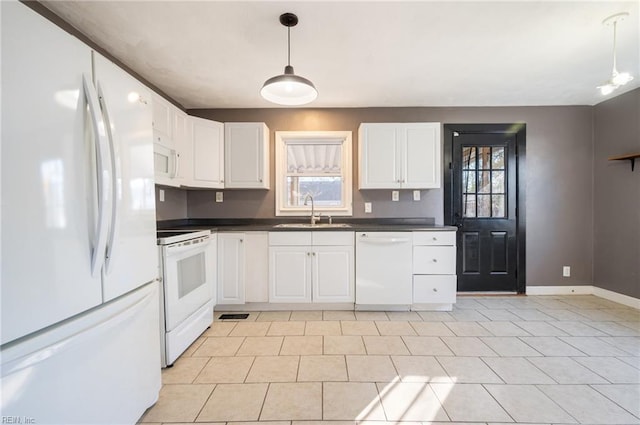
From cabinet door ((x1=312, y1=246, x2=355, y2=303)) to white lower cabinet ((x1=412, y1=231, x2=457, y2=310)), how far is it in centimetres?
70

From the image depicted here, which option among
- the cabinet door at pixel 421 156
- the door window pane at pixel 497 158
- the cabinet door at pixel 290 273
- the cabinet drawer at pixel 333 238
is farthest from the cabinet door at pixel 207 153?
the door window pane at pixel 497 158

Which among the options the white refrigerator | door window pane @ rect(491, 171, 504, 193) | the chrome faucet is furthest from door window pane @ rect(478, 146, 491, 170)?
the white refrigerator

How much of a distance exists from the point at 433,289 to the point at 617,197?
247 cm

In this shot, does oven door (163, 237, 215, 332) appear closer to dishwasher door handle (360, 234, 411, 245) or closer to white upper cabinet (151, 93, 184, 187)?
white upper cabinet (151, 93, 184, 187)

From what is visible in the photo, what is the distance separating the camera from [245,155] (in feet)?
10.4

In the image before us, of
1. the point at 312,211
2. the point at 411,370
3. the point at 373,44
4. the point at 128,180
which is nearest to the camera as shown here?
the point at 128,180

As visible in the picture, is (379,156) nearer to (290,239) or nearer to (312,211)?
(312,211)

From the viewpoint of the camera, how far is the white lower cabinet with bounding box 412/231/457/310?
2834mm

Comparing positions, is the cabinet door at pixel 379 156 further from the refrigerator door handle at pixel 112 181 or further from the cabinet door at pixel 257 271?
the refrigerator door handle at pixel 112 181

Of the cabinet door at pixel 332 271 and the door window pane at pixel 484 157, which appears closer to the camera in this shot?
the cabinet door at pixel 332 271

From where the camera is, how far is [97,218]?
1042 mm

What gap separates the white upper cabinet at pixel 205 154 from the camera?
291 centimetres

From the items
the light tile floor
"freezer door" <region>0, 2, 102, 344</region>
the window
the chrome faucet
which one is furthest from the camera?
the window

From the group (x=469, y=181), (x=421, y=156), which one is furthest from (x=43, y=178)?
(x=469, y=181)
